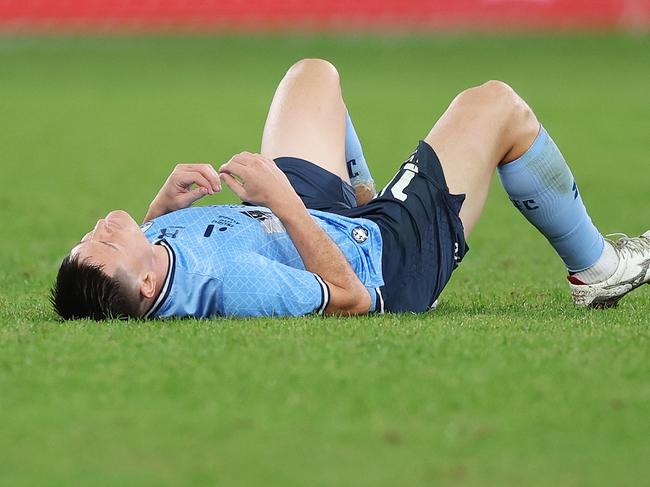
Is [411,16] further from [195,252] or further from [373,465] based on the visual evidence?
[373,465]

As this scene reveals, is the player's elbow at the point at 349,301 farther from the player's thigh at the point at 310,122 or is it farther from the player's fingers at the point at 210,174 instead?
the player's thigh at the point at 310,122

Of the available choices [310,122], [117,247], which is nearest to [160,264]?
[117,247]

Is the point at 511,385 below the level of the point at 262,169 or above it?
below

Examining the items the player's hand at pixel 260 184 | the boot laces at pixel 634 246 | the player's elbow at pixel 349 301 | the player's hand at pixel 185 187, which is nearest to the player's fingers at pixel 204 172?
the player's hand at pixel 185 187

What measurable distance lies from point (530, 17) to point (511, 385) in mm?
17293

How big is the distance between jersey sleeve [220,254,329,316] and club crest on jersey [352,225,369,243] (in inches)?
10.0

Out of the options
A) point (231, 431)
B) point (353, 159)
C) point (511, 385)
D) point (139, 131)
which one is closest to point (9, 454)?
point (231, 431)

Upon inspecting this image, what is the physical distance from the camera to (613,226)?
7.59 meters

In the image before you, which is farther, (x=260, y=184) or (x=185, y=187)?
(x=185, y=187)

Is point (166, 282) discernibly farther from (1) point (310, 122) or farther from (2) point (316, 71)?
(2) point (316, 71)

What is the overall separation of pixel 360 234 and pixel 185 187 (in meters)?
0.62

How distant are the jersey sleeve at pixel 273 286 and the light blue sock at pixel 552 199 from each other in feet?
2.79

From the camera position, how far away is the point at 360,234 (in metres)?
4.37

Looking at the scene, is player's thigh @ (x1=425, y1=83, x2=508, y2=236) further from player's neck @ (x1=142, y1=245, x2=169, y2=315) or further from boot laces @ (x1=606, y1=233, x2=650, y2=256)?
player's neck @ (x1=142, y1=245, x2=169, y2=315)
